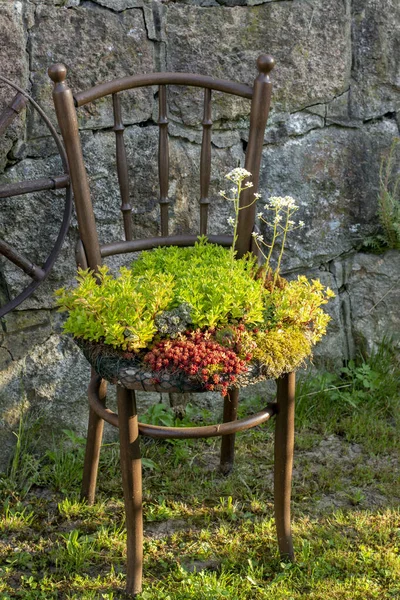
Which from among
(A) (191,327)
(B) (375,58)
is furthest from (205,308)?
(B) (375,58)

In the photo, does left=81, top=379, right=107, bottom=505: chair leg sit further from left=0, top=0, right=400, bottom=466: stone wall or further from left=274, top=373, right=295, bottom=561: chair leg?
left=274, top=373, right=295, bottom=561: chair leg

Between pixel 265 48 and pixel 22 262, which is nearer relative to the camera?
pixel 22 262

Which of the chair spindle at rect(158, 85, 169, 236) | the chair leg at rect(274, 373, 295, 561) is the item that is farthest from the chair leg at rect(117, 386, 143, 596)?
the chair spindle at rect(158, 85, 169, 236)

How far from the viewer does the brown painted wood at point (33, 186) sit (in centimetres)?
221

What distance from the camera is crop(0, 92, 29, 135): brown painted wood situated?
7.33 feet

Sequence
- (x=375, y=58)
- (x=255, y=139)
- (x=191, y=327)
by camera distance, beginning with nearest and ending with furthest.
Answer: (x=191, y=327), (x=255, y=139), (x=375, y=58)

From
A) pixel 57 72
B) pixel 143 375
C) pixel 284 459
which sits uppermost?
pixel 57 72

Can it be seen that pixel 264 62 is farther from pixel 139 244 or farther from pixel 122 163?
pixel 139 244

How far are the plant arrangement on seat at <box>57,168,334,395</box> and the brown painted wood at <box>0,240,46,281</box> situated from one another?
316 mm

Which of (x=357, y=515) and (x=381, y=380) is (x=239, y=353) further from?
(x=381, y=380)

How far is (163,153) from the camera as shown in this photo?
2.28m

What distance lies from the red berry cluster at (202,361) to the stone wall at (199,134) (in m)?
0.79

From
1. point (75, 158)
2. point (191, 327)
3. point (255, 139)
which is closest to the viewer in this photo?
point (191, 327)

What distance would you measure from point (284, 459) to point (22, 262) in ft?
3.08
